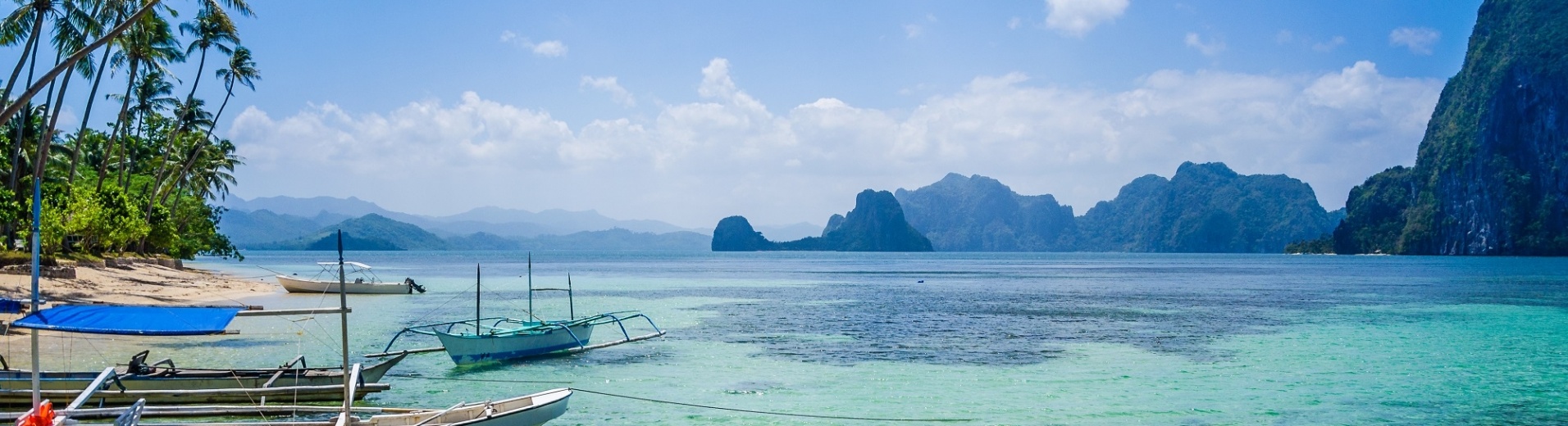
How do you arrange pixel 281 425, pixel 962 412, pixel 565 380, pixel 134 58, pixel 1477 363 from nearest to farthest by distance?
pixel 281 425 → pixel 962 412 → pixel 565 380 → pixel 1477 363 → pixel 134 58

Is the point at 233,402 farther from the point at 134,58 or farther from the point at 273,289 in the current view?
the point at 273,289

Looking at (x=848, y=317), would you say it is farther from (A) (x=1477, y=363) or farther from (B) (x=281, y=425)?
(B) (x=281, y=425)

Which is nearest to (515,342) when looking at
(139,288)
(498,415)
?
(498,415)

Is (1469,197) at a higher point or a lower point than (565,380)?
higher

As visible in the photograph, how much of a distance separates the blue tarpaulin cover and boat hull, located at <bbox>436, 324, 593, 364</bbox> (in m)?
8.75

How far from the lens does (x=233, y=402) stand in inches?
651

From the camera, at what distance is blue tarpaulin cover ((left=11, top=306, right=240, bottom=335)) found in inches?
522

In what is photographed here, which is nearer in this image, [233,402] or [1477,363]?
[233,402]

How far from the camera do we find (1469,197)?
17825cm

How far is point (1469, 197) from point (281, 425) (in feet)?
686

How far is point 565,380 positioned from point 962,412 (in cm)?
873

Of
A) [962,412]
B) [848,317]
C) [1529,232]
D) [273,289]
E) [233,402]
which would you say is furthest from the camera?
[1529,232]

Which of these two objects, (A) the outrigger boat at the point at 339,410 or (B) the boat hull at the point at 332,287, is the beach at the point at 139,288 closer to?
(B) the boat hull at the point at 332,287

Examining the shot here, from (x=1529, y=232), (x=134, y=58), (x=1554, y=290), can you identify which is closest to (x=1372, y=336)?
(x=1554, y=290)
